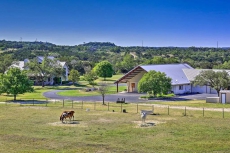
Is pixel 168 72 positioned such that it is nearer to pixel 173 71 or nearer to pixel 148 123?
pixel 173 71

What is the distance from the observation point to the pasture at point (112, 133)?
2339cm

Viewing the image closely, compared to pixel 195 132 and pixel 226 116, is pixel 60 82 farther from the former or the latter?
pixel 195 132

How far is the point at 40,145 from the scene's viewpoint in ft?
79.0

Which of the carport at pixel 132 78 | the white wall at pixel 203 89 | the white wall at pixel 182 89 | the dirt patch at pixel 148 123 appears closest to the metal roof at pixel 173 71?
the white wall at pixel 182 89

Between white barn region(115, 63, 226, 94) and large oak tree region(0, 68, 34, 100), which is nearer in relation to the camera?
large oak tree region(0, 68, 34, 100)

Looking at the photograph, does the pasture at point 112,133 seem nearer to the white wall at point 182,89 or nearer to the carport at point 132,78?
the white wall at point 182,89

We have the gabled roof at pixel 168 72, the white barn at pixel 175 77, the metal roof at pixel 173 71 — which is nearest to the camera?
the white barn at pixel 175 77

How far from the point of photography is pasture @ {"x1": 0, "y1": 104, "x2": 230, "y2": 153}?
23.4 m

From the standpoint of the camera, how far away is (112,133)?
1110 inches

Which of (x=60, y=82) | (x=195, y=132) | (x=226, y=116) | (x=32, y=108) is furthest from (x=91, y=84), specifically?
(x=195, y=132)

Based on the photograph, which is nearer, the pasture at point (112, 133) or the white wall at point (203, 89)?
the pasture at point (112, 133)

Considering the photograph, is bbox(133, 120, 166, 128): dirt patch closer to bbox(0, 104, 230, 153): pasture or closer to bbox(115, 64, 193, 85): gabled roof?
bbox(0, 104, 230, 153): pasture

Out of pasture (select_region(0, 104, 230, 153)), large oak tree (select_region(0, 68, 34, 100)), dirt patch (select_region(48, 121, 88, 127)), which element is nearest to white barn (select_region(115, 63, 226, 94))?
large oak tree (select_region(0, 68, 34, 100))

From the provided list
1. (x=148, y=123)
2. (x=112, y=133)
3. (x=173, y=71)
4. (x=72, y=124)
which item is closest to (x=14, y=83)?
(x=72, y=124)
